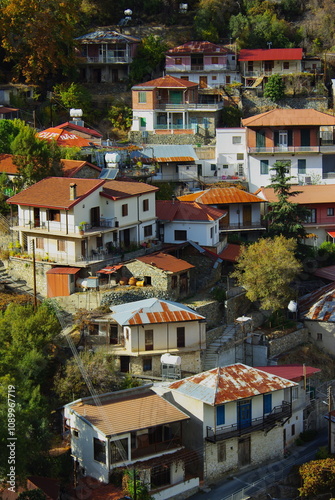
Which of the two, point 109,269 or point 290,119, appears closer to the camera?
point 109,269

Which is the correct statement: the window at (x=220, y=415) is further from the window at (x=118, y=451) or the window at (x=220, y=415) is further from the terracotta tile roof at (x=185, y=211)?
the terracotta tile roof at (x=185, y=211)

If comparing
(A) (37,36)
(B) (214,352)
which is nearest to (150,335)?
(B) (214,352)

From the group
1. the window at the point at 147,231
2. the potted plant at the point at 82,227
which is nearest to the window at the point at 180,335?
the potted plant at the point at 82,227

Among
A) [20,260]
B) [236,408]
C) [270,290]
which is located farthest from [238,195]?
[236,408]

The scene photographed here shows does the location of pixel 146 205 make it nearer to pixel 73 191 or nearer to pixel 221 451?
pixel 73 191

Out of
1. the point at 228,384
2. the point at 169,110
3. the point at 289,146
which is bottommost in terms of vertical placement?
the point at 228,384

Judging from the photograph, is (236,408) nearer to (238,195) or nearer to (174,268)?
(174,268)
